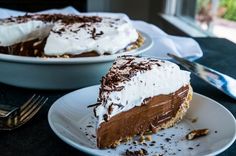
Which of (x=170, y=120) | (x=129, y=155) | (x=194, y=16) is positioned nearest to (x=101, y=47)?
(x=170, y=120)

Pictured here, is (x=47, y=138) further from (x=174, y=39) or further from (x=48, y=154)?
(x=174, y=39)

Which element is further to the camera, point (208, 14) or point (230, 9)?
point (208, 14)

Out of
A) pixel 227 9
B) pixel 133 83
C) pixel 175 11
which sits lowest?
pixel 175 11

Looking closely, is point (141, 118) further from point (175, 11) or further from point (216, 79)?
point (175, 11)

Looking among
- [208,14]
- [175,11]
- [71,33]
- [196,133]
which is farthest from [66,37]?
[175,11]

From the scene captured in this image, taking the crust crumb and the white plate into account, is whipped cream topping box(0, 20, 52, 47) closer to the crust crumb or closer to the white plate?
the white plate
